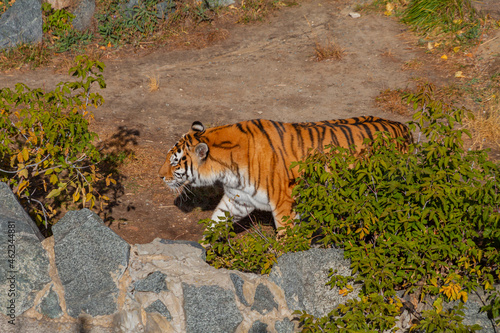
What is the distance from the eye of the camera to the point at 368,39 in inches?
349

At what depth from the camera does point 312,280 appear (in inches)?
124

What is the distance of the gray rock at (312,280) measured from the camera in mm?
3131

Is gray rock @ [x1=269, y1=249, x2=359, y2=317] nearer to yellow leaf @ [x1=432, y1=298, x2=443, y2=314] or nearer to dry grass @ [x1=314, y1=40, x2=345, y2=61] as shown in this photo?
yellow leaf @ [x1=432, y1=298, x2=443, y2=314]

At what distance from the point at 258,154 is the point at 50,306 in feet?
5.89

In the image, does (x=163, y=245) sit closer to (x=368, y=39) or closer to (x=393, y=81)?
(x=393, y=81)

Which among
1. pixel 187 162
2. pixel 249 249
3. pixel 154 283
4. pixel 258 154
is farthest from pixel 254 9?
pixel 154 283

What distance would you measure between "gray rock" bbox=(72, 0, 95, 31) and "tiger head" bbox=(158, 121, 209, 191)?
5354mm

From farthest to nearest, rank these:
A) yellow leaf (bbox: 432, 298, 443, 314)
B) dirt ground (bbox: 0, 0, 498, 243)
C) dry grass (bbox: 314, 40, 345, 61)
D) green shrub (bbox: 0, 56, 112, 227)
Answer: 1. dry grass (bbox: 314, 40, 345, 61)
2. dirt ground (bbox: 0, 0, 498, 243)
3. green shrub (bbox: 0, 56, 112, 227)
4. yellow leaf (bbox: 432, 298, 443, 314)

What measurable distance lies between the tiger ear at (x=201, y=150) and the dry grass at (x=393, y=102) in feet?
11.2

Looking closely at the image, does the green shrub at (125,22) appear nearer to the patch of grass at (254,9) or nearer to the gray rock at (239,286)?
the patch of grass at (254,9)

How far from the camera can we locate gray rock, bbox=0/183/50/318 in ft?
10.5

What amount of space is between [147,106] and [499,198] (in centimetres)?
519

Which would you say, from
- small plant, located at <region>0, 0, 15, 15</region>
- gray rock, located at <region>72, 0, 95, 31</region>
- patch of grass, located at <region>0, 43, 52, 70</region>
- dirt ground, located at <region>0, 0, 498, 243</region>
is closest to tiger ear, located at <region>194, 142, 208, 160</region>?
dirt ground, located at <region>0, 0, 498, 243</region>

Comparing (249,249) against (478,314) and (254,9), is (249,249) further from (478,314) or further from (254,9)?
(254,9)
